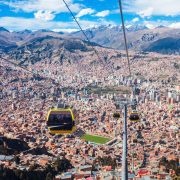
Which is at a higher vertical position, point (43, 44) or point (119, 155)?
point (43, 44)

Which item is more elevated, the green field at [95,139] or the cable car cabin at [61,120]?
the cable car cabin at [61,120]

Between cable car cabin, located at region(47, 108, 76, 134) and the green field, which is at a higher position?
cable car cabin, located at region(47, 108, 76, 134)

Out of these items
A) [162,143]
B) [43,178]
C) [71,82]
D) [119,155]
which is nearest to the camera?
[43,178]

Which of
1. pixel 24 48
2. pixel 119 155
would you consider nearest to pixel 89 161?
pixel 119 155

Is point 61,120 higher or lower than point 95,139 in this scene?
higher

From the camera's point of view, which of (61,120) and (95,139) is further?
(95,139)

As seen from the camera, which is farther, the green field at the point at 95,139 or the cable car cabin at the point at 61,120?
the green field at the point at 95,139

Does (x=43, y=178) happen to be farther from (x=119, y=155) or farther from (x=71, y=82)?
(x=71, y=82)

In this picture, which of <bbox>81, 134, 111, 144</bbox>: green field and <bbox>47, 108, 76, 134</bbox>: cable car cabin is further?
<bbox>81, 134, 111, 144</bbox>: green field
